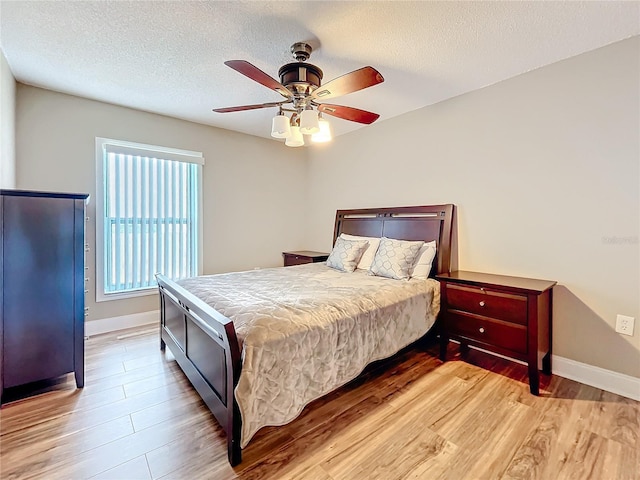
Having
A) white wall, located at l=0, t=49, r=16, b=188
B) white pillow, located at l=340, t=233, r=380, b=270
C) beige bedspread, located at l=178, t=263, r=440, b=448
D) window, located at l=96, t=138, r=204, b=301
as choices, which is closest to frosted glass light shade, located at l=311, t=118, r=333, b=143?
beige bedspread, located at l=178, t=263, r=440, b=448

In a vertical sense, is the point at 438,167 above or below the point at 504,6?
below

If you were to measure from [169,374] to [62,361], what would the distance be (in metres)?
0.75

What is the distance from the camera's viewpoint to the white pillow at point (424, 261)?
294cm

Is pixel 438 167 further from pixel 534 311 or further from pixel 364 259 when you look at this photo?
pixel 534 311

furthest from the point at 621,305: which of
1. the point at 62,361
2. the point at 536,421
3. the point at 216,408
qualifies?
the point at 62,361

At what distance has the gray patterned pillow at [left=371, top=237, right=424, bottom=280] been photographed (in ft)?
9.60

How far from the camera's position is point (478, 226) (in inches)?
118

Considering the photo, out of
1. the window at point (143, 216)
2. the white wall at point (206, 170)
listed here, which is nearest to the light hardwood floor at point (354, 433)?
the window at point (143, 216)

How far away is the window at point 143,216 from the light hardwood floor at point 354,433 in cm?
138

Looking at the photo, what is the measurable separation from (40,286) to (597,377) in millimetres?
4206

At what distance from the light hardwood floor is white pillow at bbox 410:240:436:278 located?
0.91m

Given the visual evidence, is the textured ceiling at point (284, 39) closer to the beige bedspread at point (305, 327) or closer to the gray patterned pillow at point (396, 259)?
the gray patterned pillow at point (396, 259)

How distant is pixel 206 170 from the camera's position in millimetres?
4082

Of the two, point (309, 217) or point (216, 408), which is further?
point (309, 217)
